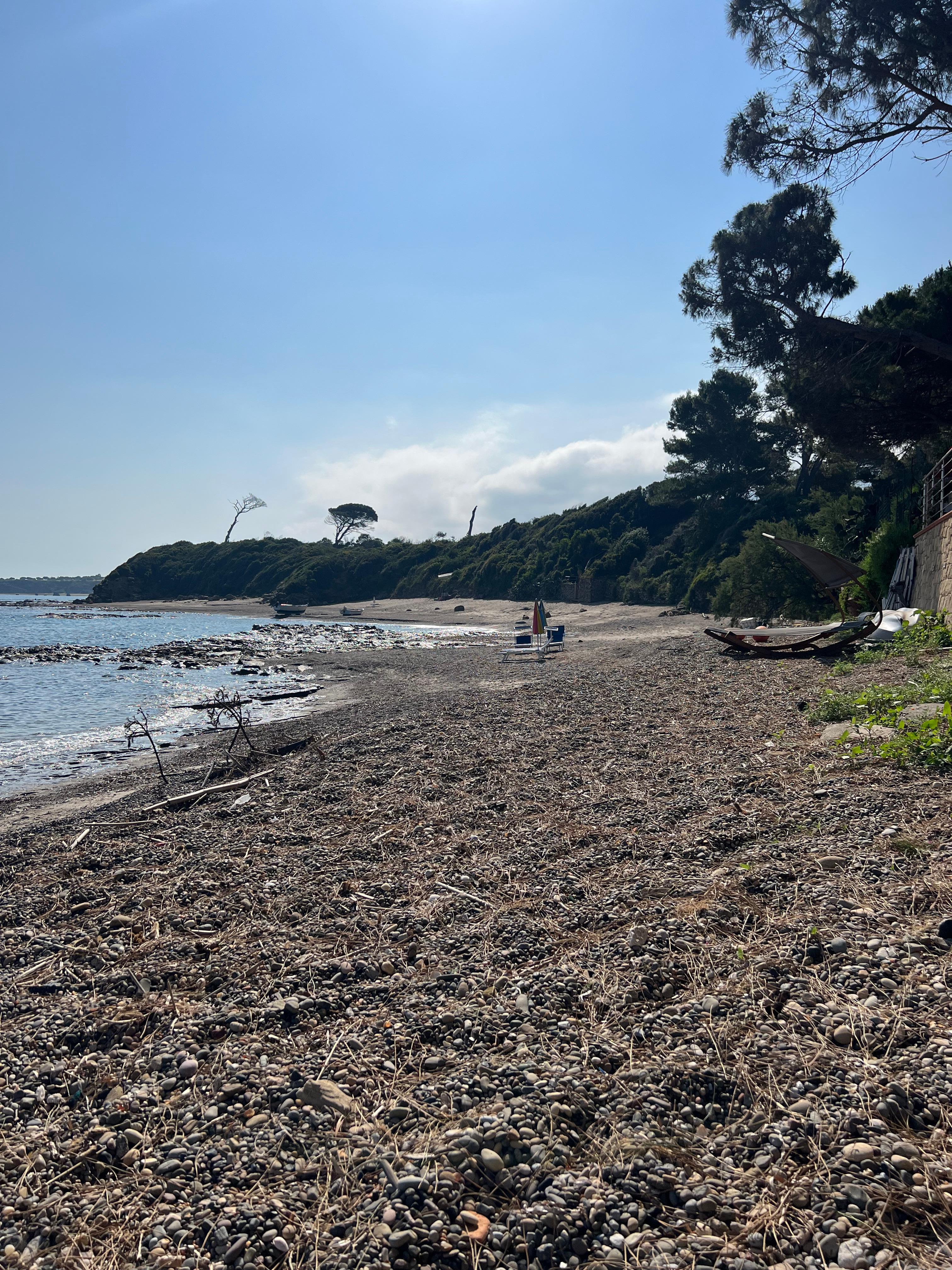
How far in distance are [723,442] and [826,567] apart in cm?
3482

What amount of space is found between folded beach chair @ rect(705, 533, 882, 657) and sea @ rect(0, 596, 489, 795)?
10.4 m

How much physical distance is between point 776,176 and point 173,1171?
22403 mm

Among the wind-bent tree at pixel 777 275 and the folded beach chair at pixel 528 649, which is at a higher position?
the wind-bent tree at pixel 777 275

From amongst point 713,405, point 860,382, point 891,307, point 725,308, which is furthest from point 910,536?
point 713,405

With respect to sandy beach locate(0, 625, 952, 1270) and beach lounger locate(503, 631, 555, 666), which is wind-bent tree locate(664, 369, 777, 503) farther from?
sandy beach locate(0, 625, 952, 1270)

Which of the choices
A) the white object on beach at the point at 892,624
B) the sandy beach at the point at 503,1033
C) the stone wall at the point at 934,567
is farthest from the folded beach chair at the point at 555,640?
the sandy beach at the point at 503,1033

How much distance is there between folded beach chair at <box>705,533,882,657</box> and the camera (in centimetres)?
1334

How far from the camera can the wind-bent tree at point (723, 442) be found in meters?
47.2

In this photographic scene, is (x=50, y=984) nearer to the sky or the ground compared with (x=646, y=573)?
nearer to the ground

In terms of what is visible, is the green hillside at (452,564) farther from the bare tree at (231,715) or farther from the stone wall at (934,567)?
the bare tree at (231,715)

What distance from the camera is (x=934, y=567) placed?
541 inches

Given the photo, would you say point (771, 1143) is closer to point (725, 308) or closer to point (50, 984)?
point (50, 984)

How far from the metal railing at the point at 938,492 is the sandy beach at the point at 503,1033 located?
9.85m

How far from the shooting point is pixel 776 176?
59.0 feet
